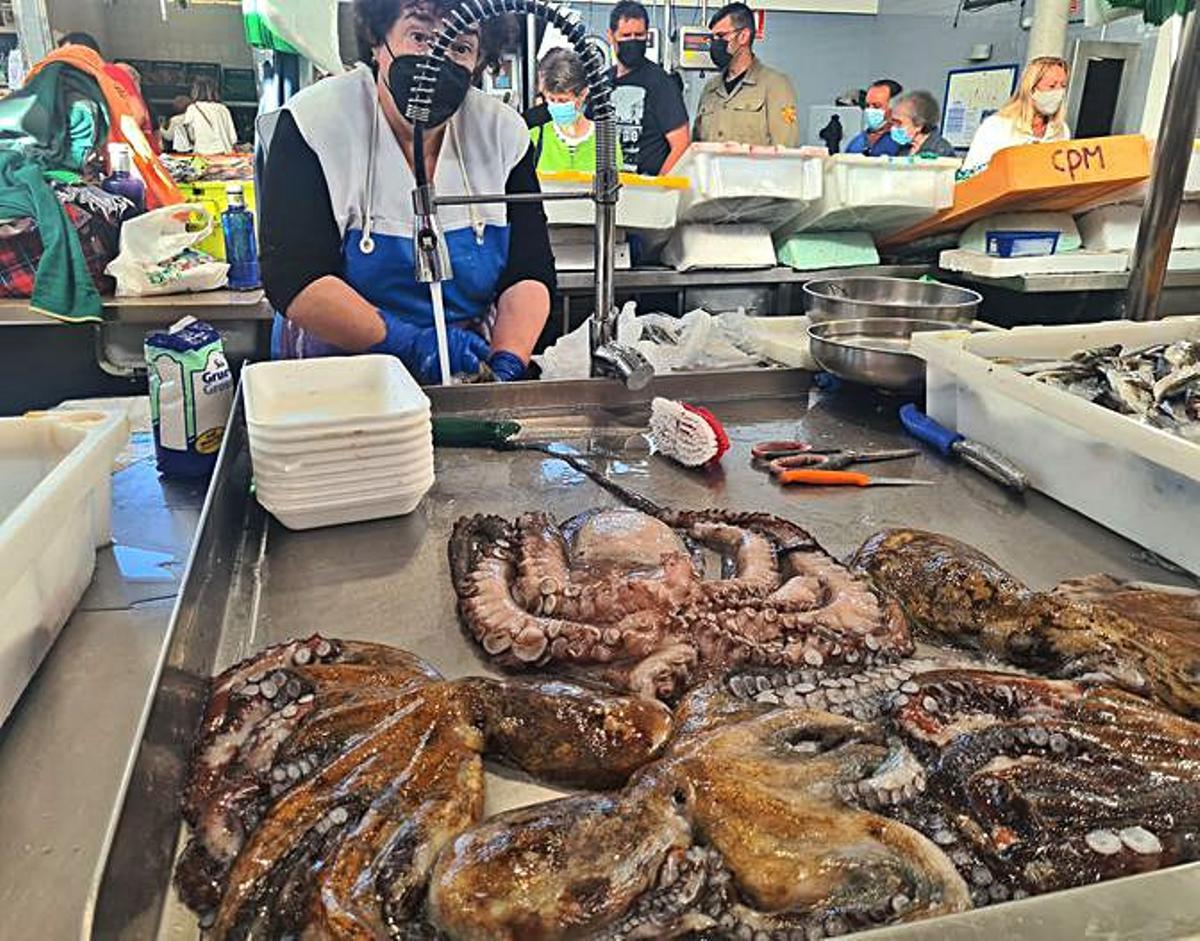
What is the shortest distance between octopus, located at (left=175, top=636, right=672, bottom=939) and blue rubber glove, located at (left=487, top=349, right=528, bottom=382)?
154 centimetres

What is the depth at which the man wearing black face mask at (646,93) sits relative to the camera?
5.46 m

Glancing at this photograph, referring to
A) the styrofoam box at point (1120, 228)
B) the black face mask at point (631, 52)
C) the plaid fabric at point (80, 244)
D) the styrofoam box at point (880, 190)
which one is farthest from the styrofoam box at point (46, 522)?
the black face mask at point (631, 52)

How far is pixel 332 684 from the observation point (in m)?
1.10

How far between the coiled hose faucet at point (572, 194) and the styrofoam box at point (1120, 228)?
3080 mm

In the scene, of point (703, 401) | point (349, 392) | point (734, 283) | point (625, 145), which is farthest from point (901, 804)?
point (625, 145)

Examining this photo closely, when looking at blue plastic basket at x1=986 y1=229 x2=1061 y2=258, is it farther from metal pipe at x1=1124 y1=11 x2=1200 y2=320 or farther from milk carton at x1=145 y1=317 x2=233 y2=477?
milk carton at x1=145 y1=317 x2=233 y2=477

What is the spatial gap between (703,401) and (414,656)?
1.47m

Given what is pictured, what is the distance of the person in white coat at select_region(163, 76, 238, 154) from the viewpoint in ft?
22.9

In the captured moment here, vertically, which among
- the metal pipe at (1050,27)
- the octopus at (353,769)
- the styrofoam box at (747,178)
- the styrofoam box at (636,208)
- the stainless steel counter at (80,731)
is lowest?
the stainless steel counter at (80,731)

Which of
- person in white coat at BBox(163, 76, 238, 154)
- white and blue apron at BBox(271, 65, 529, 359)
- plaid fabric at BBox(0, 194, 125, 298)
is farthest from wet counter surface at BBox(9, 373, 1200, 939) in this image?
person in white coat at BBox(163, 76, 238, 154)

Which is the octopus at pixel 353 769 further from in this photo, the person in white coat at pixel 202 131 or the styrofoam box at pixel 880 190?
the person in white coat at pixel 202 131

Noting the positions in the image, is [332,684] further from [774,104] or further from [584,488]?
[774,104]

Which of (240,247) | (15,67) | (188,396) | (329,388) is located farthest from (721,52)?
(15,67)

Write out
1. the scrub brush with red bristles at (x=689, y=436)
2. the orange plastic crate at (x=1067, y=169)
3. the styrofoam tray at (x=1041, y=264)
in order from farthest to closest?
the styrofoam tray at (x=1041, y=264)
the orange plastic crate at (x=1067, y=169)
the scrub brush with red bristles at (x=689, y=436)
